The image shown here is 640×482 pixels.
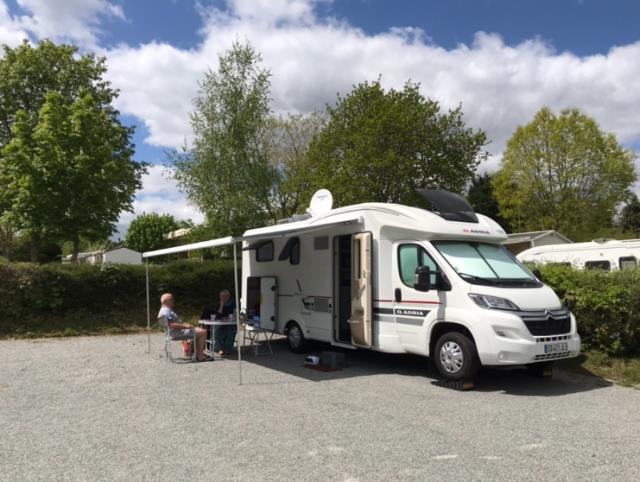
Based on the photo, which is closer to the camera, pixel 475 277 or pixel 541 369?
pixel 475 277

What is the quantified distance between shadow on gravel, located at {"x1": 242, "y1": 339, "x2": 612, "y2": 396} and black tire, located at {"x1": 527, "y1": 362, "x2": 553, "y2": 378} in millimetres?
62

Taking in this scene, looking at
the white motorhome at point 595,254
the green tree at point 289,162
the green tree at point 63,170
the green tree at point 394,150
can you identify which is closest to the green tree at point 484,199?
the green tree at point 289,162

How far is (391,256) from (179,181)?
15.0m

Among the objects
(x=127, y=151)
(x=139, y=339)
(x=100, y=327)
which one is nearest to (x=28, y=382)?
(x=139, y=339)

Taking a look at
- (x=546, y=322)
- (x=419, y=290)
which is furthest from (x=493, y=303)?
(x=419, y=290)

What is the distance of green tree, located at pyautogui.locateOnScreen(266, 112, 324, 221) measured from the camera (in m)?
22.6

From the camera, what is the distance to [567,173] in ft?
89.0

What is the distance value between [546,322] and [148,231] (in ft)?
186

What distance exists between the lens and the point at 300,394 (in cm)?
711

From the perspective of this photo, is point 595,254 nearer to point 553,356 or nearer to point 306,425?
point 553,356

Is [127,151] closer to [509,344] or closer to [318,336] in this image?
[318,336]

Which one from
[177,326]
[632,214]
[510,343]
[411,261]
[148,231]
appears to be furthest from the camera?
[148,231]

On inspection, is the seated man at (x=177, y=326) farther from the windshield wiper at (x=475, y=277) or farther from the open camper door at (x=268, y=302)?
the windshield wiper at (x=475, y=277)

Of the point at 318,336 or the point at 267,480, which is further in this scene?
the point at 318,336
